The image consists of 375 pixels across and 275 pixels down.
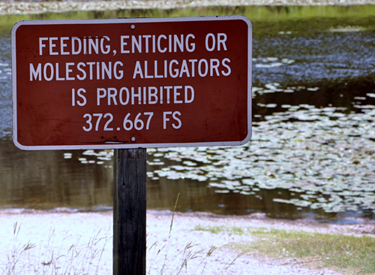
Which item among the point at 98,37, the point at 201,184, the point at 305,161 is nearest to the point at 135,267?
the point at 98,37

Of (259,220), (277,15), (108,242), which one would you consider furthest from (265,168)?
(277,15)

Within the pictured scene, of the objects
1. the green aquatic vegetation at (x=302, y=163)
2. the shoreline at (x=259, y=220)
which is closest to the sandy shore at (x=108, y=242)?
the shoreline at (x=259, y=220)

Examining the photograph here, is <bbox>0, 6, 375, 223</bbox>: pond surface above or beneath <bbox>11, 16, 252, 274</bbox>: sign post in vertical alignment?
beneath

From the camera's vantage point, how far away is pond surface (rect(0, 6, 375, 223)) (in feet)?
26.4

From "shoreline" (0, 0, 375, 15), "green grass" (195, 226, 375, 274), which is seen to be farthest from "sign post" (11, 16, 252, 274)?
"shoreline" (0, 0, 375, 15)

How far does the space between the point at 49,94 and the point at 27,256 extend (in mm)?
3059

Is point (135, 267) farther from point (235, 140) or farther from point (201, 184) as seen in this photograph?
point (201, 184)

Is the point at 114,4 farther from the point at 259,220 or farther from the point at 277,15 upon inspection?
the point at 259,220

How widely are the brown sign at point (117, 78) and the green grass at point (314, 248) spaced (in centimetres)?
316

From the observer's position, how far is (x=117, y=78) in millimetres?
2650

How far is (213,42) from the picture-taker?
269 cm

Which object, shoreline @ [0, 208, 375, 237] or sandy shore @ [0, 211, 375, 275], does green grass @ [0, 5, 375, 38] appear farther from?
sandy shore @ [0, 211, 375, 275]

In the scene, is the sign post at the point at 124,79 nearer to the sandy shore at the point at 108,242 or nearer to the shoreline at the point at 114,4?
the sandy shore at the point at 108,242

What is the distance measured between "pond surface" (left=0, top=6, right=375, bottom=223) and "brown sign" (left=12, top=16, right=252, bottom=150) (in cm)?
515
